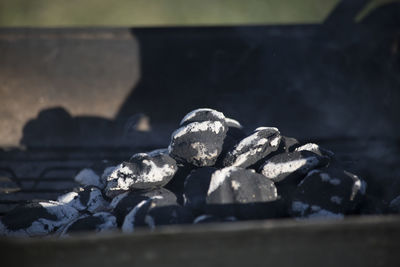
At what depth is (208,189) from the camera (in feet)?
3.00

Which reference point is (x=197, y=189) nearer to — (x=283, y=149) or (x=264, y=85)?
(x=283, y=149)

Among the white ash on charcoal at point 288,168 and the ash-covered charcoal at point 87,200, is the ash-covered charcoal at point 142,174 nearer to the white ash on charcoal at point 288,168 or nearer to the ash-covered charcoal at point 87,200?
the ash-covered charcoal at point 87,200

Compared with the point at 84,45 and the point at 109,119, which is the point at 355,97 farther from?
the point at 84,45

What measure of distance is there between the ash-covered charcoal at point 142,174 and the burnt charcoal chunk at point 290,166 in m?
0.28

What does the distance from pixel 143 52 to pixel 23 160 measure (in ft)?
2.45

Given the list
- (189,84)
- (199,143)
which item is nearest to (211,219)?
(199,143)

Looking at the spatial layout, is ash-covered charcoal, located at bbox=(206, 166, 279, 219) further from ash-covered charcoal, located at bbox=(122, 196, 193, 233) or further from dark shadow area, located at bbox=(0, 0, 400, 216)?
dark shadow area, located at bbox=(0, 0, 400, 216)


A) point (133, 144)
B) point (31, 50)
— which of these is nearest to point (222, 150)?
point (133, 144)

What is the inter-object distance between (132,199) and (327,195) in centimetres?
52

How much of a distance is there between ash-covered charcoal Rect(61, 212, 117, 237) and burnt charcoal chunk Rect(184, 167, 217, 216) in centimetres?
21

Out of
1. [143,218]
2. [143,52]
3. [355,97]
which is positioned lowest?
[143,218]

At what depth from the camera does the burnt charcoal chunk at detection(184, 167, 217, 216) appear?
0.93 meters

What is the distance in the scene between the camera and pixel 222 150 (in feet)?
3.48

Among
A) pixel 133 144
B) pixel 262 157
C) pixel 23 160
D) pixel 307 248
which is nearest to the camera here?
pixel 307 248
